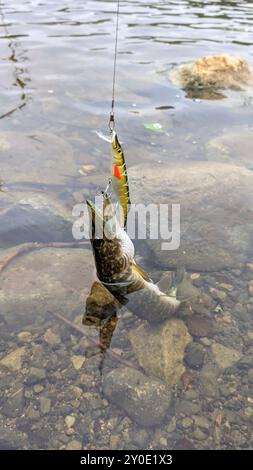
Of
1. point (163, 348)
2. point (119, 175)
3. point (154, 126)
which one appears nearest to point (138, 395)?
point (163, 348)

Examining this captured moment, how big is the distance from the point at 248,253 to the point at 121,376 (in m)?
2.34

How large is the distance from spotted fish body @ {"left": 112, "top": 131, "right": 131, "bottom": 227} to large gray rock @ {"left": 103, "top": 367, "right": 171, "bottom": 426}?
159 centimetres

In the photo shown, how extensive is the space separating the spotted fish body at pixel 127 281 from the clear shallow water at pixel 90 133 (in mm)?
333

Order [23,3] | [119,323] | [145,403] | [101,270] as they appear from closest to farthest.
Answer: [145,403] < [101,270] < [119,323] < [23,3]

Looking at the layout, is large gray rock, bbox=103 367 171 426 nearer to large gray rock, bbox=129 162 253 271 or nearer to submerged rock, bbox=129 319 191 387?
submerged rock, bbox=129 319 191 387

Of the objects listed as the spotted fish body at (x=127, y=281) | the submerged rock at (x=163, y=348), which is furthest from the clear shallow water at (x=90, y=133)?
the spotted fish body at (x=127, y=281)

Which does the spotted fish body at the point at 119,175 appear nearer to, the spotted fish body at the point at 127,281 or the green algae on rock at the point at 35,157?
the spotted fish body at the point at 127,281

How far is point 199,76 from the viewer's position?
1012cm

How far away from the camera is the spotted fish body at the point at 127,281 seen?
12.1 ft

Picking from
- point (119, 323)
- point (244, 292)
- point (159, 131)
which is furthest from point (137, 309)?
point (159, 131)

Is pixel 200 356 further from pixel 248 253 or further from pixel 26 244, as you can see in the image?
pixel 26 244
